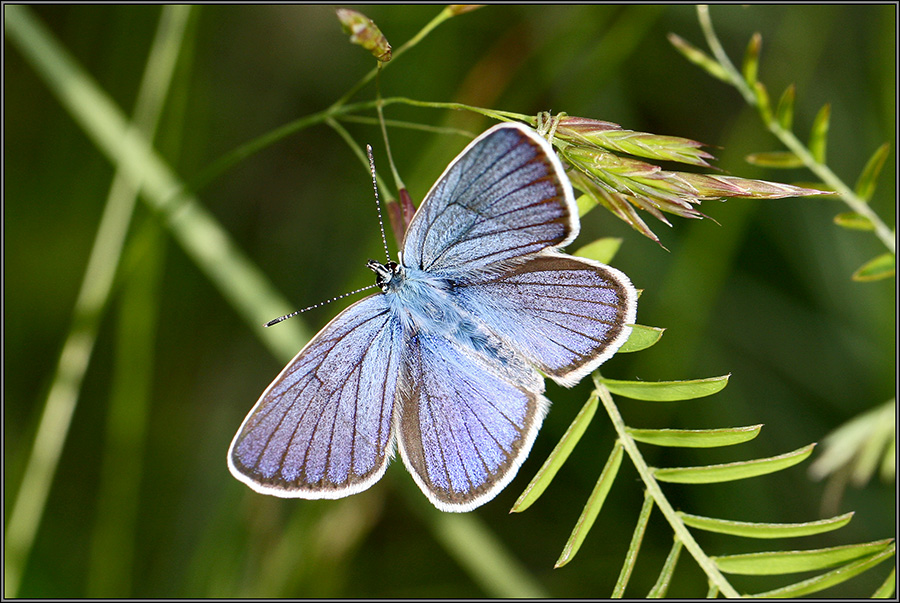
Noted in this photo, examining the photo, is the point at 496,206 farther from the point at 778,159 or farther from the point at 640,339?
the point at 778,159

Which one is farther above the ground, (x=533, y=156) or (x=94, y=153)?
(x=94, y=153)

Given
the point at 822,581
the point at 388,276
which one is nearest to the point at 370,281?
the point at 388,276

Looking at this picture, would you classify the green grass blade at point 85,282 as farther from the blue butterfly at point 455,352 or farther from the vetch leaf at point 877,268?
the vetch leaf at point 877,268

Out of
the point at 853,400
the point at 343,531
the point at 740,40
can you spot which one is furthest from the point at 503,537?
the point at 740,40

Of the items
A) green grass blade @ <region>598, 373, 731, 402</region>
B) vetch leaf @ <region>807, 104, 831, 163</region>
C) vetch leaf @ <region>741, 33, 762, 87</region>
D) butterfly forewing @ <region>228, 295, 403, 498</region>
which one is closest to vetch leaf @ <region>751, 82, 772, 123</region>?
vetch leaf @ <region>741, 33, 762, 87</region>

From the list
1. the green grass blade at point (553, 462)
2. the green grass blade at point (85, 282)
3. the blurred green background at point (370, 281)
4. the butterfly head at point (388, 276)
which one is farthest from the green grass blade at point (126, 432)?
the green grass blade at point (553, 462)

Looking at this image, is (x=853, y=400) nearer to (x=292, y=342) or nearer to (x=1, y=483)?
(x=292, y=342)
